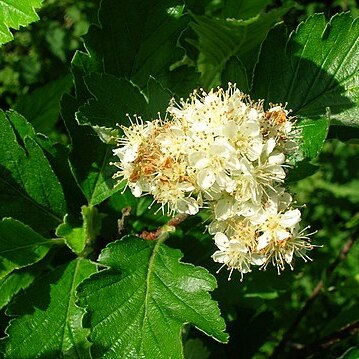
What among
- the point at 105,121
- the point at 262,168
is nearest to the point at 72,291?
the point at 105,121

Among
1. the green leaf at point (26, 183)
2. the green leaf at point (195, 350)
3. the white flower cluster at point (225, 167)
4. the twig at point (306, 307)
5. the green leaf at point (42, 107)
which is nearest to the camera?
the white flower cluster at point (225, 167)

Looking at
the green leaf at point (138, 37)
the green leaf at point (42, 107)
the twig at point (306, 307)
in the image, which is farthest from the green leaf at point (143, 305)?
the green leaf at point (42, 107)

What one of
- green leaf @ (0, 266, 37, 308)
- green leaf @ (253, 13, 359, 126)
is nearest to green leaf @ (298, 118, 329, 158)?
green leaf @ (253, 13, 359, 126)

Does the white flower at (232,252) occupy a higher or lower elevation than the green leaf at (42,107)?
lower

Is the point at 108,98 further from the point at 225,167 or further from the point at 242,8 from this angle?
the point at 242,8

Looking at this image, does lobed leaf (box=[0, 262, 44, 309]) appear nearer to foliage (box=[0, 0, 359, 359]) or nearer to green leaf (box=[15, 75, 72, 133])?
foliage (box=[0, 0, 359, 359])

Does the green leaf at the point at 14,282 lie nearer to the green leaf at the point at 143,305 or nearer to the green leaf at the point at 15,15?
the green leaf at the point at 143,305
